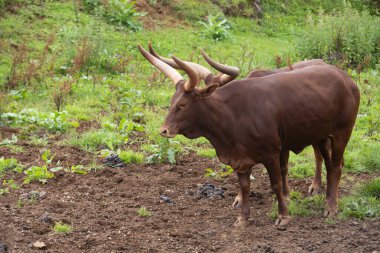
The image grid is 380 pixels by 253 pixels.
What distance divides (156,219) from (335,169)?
2.12 meters

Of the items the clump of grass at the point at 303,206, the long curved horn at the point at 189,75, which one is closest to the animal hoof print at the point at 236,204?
the clump of grass at the point at 303,206

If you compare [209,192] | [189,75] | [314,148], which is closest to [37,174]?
[209,192]

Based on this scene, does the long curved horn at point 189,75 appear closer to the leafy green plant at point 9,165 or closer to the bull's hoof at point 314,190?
the bull's hoof at point 314,190

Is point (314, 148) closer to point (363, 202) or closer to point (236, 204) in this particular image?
point (363, 202)

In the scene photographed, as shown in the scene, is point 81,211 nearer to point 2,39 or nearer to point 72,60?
point 72,60

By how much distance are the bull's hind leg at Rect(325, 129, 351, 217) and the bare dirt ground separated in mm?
195

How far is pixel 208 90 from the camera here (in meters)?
7.07

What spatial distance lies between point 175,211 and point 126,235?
89cm

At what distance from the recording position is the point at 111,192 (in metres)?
8.46

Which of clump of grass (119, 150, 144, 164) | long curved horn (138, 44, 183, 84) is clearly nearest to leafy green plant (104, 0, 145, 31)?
clump of grass (119, 150, 144, 164)

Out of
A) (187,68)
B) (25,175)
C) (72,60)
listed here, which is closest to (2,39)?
(72,60)

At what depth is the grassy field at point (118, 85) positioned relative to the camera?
923cm

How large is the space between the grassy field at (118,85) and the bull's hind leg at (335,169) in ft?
0.52

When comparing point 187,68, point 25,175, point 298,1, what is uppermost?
point 187,68
